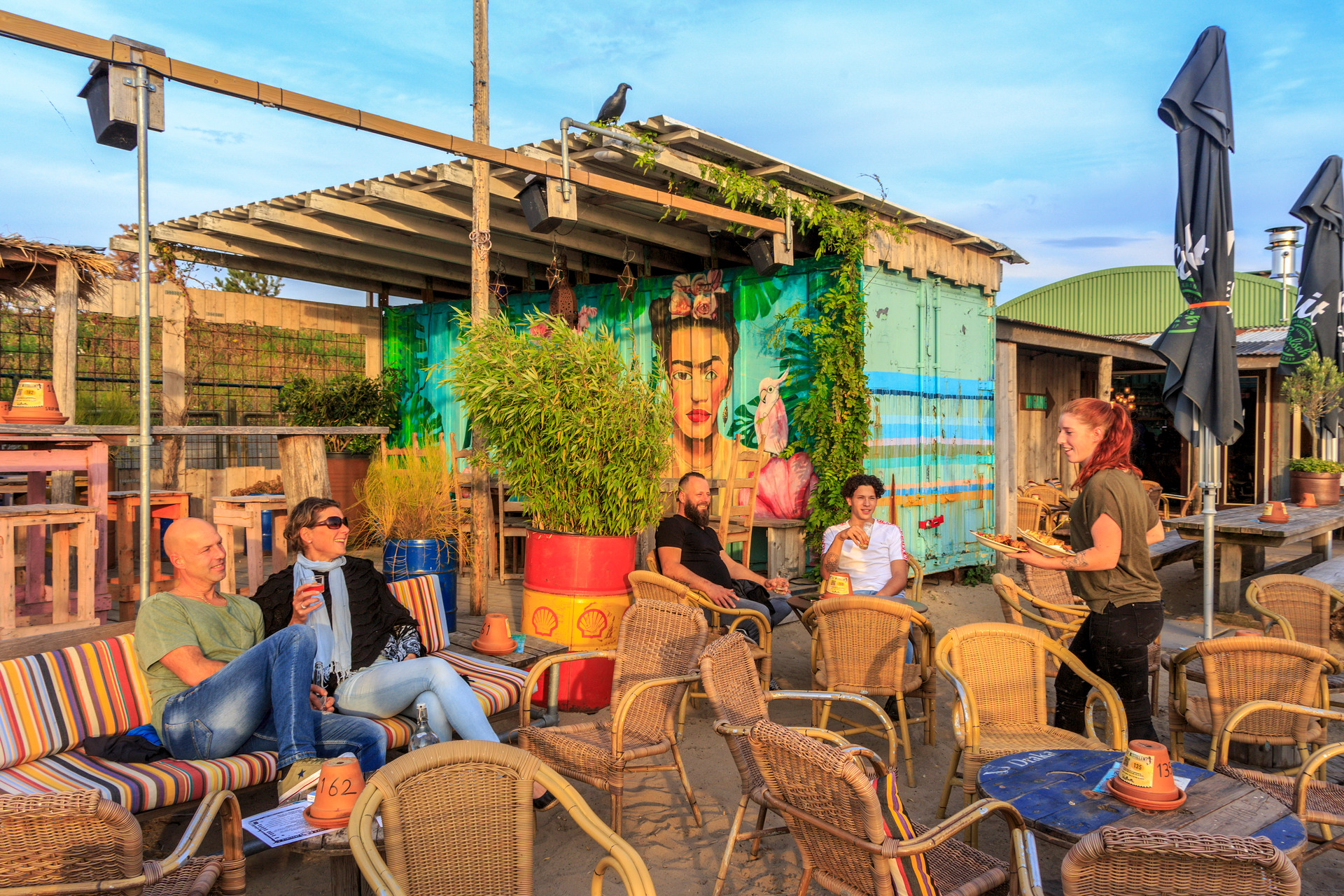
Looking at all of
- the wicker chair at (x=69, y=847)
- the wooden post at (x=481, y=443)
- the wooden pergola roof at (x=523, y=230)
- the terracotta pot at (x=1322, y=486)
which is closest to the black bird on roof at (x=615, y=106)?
the wooden pergola roof at (x=523, y=230)

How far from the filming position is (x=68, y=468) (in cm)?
486

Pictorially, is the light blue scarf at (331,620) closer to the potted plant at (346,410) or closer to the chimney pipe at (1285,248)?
the potted plant at (346,410)

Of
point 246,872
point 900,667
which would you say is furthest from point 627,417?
point 246,872

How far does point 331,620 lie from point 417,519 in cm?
250

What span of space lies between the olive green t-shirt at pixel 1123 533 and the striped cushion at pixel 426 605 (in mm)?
2969

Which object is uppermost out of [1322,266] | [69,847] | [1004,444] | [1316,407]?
[1322,266]

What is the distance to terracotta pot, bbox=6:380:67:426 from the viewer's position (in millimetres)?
4762

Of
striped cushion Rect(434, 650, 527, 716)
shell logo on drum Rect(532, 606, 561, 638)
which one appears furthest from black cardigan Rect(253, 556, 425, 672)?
shell logo on drum Rect(532, 606, 561, 638)

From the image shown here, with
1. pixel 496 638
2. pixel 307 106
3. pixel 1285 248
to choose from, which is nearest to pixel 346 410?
pixel 307 106

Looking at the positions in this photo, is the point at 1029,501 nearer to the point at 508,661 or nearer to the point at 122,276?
the point at 508,661

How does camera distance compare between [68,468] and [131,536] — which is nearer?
[68,468]

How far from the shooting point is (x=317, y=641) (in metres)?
3.50

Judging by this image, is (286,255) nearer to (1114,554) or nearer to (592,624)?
(592,624)

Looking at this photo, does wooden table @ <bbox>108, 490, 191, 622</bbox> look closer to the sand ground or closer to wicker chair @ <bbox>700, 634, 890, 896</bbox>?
the sand ground
